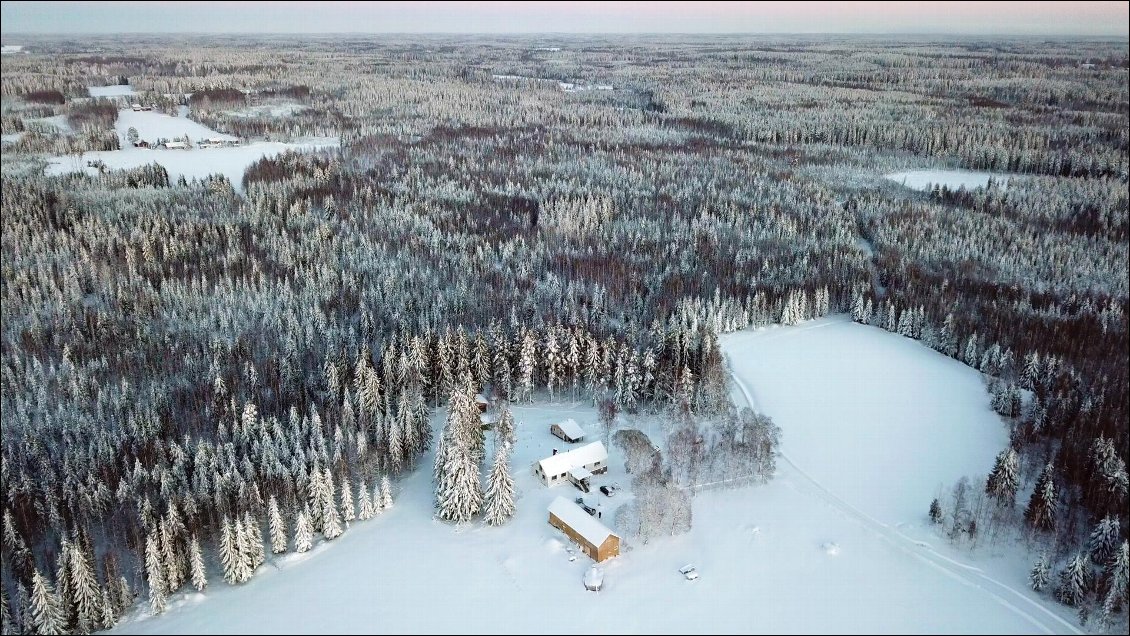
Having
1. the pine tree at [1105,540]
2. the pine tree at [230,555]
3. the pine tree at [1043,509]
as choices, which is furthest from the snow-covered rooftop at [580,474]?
the pine tree at [1105,540]

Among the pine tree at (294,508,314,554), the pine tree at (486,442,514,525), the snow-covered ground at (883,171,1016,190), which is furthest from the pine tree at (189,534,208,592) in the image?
the snow-covered ground at (883,171,1016,190)

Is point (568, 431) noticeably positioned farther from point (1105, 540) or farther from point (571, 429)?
point (1105, 540)

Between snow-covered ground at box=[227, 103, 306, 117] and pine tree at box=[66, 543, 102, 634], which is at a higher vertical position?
snow-covered ground at box=[227, 103, 306, 117]

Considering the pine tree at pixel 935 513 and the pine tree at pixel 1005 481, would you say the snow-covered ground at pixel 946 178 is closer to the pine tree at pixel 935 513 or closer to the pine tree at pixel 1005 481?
the pine tree at pixel 1005 481

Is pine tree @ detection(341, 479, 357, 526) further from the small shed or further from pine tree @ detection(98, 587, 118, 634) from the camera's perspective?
the small shed

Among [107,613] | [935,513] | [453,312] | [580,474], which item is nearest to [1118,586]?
[935,513]

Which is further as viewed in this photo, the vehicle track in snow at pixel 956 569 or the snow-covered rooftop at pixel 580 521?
the snow-covered rooftop at pixel 580 521
